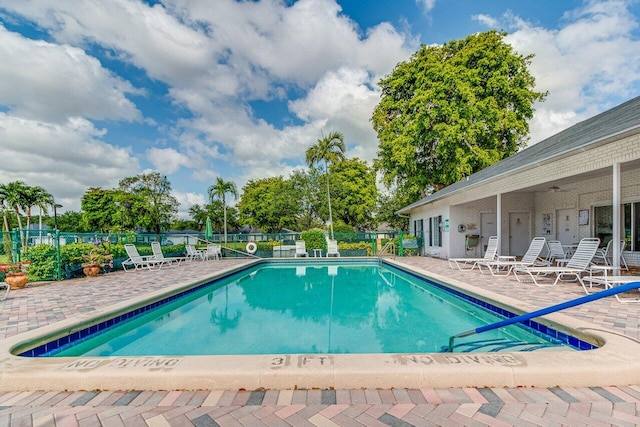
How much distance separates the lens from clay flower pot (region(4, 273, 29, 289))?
280 inches

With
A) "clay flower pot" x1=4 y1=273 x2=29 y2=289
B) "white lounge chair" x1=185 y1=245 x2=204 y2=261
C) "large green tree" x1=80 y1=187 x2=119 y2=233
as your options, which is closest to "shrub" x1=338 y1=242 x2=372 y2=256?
"white lounge chair" x1=185 y1=245 x2=204 y2=261

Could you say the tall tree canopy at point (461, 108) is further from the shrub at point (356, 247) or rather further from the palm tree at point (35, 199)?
the palm tree at point (35, 199)

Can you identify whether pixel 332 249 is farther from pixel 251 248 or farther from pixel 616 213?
pixel 616 213

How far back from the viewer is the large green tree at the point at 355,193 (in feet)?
→ 106

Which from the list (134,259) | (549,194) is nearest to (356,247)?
(549,194)

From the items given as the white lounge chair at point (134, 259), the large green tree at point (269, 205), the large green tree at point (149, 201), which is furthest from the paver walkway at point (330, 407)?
the large green tree at point (149, 201)

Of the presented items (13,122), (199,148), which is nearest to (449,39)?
(199,148)

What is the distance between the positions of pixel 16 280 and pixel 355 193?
28.4m

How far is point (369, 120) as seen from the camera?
23.0 m

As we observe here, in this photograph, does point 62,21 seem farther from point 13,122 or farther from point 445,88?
point 445,88

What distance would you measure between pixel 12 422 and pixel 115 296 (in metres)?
4.58

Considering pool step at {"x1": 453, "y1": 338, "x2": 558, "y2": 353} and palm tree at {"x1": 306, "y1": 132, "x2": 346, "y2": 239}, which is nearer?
pool step at {"x1": 453, "y1": 338, "x2": 558, "y2": 353}

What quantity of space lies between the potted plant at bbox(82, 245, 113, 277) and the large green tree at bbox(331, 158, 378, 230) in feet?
75.8

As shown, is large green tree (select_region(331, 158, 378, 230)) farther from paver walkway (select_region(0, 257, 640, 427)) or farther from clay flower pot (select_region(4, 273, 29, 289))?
paver walkway (select_region(0, 257, 640, 427))
